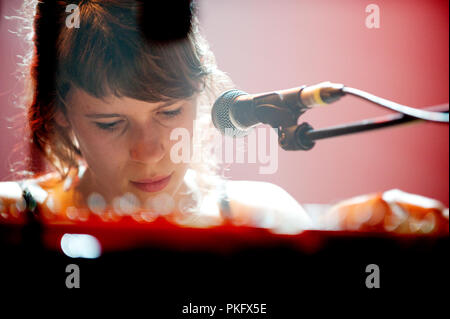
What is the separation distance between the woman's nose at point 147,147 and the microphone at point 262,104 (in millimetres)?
308

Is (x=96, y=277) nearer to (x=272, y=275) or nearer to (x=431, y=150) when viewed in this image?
(x=272, y=275)

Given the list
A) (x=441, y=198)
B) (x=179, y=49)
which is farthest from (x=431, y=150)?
(x=179, y=49)

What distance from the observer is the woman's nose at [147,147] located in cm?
91

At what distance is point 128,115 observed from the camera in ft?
2.94

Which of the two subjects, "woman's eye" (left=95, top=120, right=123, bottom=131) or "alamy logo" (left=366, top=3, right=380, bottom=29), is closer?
"woman's eye" (left=95, top=120, right=123, bottom=131)

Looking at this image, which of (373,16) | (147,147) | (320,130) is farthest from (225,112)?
(373,16)

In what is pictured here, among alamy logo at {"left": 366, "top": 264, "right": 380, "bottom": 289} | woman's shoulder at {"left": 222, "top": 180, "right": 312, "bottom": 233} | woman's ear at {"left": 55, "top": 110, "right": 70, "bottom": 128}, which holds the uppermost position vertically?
woman's ear at {"left": 55, "top": 110, "right": 70, "bottom": 128}

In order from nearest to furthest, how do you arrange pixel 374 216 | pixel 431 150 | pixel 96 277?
pixel 374 216, pixel 96 277, pixel 431 150

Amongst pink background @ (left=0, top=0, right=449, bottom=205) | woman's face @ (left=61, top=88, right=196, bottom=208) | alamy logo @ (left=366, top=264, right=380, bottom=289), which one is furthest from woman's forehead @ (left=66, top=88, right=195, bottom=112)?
alamy logo @ (left=366, top=264, right=380, bottom=289)

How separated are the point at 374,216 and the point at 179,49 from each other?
2.07ft

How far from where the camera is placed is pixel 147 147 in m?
0.91

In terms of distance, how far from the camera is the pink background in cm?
107

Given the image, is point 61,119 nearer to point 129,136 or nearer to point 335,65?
point 129,136

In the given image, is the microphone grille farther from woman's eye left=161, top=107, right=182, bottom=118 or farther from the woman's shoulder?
the woman's shoulder
